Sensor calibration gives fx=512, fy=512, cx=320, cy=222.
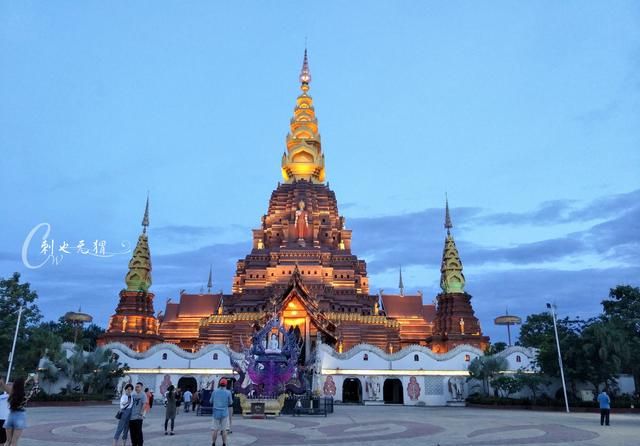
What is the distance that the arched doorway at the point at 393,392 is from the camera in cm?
3978

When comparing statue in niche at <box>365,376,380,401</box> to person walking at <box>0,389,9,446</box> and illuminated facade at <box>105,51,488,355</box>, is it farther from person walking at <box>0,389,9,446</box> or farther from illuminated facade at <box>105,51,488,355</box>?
person walking at <box>0,389,9,446</box>

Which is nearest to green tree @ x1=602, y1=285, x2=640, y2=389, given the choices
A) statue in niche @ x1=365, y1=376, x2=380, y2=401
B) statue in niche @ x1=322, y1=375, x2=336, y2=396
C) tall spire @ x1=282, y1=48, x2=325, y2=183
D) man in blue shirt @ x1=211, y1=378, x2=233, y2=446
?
statue in niche @ x1=365, y1=376, x2=380, y2=401

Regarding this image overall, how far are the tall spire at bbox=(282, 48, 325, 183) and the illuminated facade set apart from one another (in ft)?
0.49

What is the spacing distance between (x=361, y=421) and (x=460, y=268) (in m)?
38.0

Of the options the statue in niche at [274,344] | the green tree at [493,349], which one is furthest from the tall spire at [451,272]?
the statue in niche at [274,344]

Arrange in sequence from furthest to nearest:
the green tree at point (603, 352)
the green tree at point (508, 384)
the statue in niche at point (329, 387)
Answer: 1. the statue in niche at point (329, 387)
2. the green tree at point (508, 384)
3. the green tree at point (603, 352)

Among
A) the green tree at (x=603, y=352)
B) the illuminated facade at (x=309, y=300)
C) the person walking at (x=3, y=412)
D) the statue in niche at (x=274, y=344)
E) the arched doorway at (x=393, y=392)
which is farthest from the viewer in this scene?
the illuminated facade at (x=309, y=300)

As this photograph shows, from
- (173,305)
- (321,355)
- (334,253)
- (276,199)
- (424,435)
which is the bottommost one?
(424,435)

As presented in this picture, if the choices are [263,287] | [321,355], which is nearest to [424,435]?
[321,355]

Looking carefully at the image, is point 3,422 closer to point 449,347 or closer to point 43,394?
point 43,394

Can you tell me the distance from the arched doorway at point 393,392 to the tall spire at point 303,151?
31.7 meters

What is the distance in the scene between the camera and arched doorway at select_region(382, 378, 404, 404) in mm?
39781

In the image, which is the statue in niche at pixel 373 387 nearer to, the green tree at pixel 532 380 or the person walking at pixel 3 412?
the green tree at pixel 532 380

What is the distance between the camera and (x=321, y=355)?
37688 millimetres
